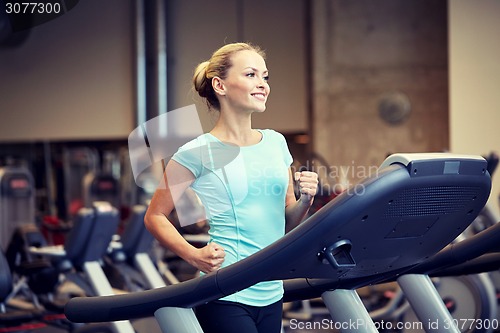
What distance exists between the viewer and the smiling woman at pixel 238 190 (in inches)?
65.8

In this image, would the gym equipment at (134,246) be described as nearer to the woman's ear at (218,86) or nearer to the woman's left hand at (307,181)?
the woman's ear at (218,86)

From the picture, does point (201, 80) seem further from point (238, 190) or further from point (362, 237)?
point (362, 237)

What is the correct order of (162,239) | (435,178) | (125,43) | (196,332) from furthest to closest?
1. (125,43)
2. (162,239)
3. (196,332)
4. (435,178)

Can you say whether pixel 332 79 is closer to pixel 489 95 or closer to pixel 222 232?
pixel 489 95

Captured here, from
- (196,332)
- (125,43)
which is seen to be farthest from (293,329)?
(125,43)

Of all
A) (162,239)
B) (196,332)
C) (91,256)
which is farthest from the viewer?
(91,256)

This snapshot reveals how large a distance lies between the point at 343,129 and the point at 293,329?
12.3 feet

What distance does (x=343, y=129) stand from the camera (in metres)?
8.18

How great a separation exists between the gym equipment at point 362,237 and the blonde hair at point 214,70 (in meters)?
0.50

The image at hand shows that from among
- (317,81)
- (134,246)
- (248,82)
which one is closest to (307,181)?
(248,82)

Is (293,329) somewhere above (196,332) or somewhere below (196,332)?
below

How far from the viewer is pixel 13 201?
23.1ft

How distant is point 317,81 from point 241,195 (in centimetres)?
663

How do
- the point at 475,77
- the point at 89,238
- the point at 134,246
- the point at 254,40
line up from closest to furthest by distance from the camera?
1. the point at 254,40
2. the point at 89,238
3. the point at 134,246
4. the point at 475,77
